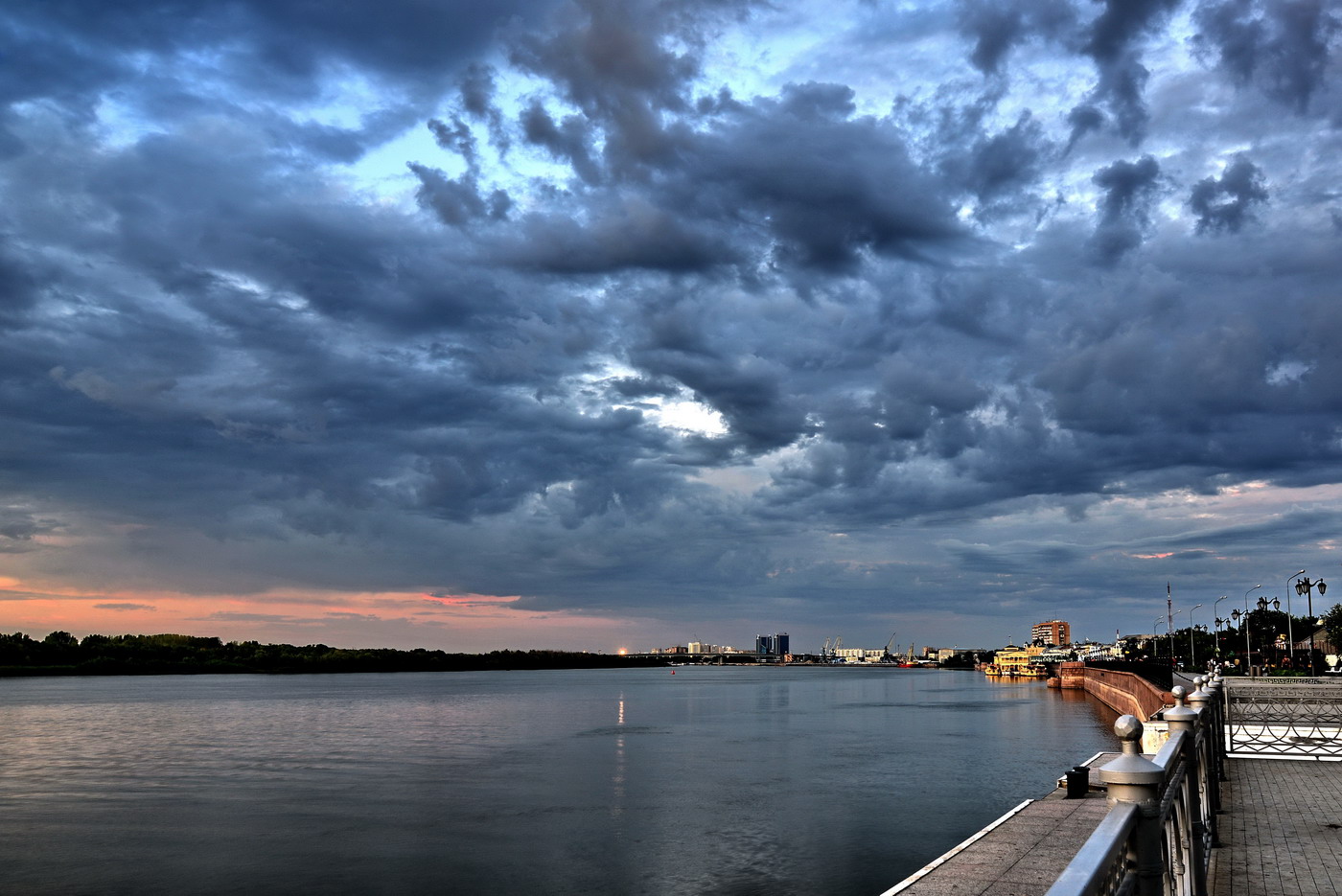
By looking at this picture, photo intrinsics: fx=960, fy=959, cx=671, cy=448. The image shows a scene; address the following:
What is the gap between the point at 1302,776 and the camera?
1936cm

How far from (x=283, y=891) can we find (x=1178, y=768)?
2817 cm

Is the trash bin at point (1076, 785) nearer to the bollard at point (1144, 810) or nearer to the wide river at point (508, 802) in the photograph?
the wide river at point (508, 802)

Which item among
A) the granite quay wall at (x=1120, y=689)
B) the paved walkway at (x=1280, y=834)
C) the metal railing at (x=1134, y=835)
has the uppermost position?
the metal railing at (x=1134, y=835)

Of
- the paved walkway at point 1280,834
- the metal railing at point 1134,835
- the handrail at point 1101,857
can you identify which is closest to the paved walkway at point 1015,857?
the paved walkway at point 1280,834

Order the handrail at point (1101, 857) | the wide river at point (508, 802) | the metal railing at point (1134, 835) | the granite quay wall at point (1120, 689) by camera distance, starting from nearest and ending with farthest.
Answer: the handrail at point (1101, 857) < the metal railing at point (1134, 835) < the wide river at point (508, 802) < the granite quay wall at point (1120, 689)

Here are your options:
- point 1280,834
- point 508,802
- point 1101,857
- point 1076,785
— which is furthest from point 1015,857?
point 508,802

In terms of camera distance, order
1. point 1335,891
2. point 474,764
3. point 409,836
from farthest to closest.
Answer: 1. point 474,764
2. point 409,836
3. point 1335,891

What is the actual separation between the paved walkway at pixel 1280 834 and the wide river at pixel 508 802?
12611mm

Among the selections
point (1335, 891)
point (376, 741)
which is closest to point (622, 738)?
point (376, 741)

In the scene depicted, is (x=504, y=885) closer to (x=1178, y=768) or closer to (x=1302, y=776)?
(x=1302, y=776)

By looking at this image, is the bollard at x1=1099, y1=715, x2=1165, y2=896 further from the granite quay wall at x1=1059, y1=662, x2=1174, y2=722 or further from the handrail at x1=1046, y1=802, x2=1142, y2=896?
the granite quay wall at x1=1059, y1=662, x2=1174, y2=722

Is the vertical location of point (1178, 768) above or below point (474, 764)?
above

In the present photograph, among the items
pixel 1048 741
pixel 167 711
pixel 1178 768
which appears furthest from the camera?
pixel 167 711

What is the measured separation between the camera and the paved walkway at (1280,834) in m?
11.3
